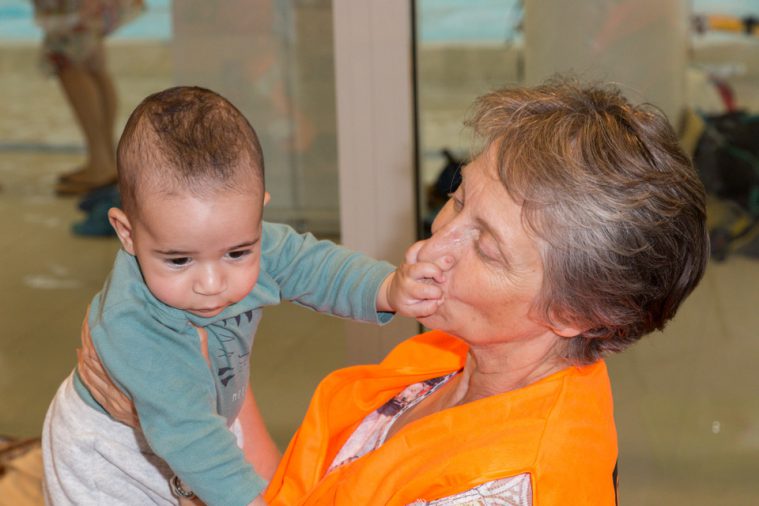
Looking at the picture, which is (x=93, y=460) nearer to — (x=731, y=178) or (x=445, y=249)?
(x=445, y=249)

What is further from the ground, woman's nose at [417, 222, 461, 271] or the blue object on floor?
woman's nose at [417, 222, 461, 271]

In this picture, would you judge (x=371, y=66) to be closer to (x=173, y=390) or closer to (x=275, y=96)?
(x=275, y=96)

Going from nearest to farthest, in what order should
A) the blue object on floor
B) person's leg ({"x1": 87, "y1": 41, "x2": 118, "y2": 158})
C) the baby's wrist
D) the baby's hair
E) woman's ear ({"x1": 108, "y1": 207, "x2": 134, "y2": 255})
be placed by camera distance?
the baby's hair, woman's ear ({"x1": 108, "y1": 207, "x2": 134, "y2": 255}), the baby's wrist, person's leg ({"x1": 87, "y1": 41, "x2": 118, "y2": 158}), the blue object on floor

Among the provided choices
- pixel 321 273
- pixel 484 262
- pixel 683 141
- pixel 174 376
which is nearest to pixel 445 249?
pixel 484 262

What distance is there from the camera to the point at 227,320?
146cm

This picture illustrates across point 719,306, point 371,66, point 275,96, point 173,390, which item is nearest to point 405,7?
point 371,66

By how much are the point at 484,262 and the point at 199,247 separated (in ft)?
1.23

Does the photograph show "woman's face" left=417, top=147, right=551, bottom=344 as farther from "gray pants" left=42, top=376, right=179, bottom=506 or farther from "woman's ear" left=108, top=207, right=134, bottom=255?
"gray pants" left=42, top=376, right=179, bottom=506

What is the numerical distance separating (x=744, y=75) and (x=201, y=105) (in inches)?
79.3

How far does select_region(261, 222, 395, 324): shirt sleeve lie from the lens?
154 cm

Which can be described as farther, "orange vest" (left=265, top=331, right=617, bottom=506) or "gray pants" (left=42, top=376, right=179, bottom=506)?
"gray pants" (left=42, top=376, right=179, bottom=506)

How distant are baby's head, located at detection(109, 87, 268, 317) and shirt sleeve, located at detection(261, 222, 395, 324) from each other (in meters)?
0.20

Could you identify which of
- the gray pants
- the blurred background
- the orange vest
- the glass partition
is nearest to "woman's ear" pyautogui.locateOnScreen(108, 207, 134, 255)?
the gray pants

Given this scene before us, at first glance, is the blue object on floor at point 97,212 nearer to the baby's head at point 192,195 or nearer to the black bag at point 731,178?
the black bag at point 731,178
